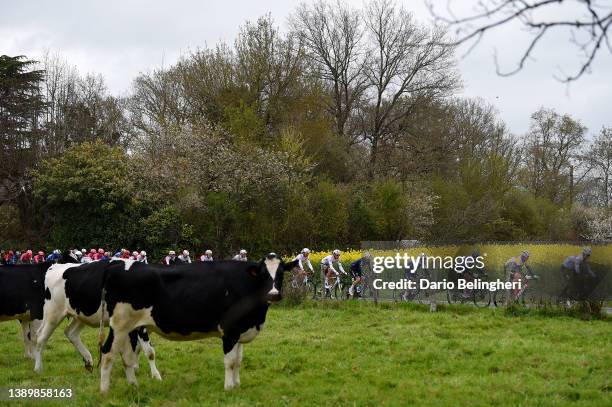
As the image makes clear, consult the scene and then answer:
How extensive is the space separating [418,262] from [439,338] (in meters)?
7.00

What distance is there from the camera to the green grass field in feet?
31.4

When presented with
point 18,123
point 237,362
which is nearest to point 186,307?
point 237,362

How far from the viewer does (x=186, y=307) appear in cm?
1030

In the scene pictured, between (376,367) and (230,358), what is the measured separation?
2.69m

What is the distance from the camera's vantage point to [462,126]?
5441 cm

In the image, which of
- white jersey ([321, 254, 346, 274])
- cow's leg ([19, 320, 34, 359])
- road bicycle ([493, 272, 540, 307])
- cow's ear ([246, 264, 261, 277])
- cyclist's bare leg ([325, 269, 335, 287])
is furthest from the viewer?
cyclist's bare leg ([325, 269, 335, 287])

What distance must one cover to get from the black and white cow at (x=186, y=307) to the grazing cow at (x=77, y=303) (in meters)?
0.90

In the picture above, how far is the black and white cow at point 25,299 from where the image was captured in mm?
13148

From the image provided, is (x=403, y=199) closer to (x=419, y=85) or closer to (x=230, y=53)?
(x=419, y=85)

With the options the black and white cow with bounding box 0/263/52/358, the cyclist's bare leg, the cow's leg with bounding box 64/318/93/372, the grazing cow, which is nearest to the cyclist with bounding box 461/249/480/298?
the cyclist's bare leg

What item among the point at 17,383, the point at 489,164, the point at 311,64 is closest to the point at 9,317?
the point at 17,383

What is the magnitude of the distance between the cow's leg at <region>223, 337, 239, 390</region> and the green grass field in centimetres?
19

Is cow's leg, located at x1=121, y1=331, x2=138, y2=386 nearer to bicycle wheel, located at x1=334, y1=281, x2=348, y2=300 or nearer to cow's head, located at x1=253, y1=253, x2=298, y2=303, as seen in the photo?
cow's head, located at x1=253, y1=253, x2=298, y2=303

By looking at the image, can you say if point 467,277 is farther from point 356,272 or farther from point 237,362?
point 237,362
